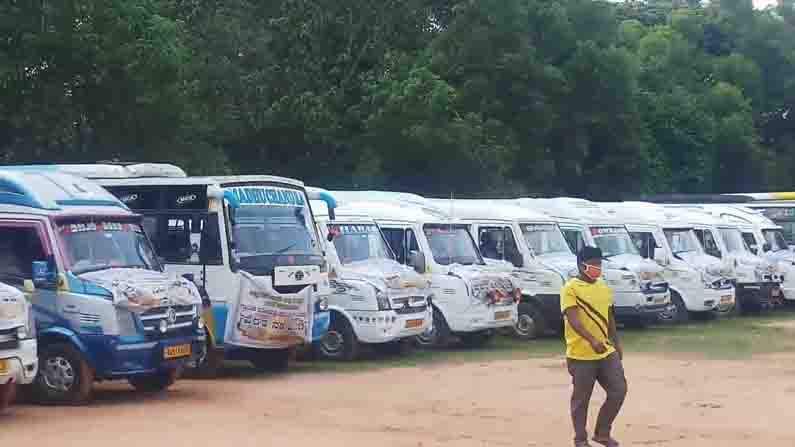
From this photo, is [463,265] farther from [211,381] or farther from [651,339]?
[211,381]

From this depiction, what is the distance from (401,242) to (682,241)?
8958 mm

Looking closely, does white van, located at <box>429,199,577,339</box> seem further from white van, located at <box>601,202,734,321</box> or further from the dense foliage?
the dense foliage

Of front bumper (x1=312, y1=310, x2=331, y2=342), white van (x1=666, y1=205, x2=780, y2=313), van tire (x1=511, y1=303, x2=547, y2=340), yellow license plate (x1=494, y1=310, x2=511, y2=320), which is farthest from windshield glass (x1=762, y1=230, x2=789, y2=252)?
front bumper (x1=312, y1=310, x2=331, y2=342)

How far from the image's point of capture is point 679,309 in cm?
2508

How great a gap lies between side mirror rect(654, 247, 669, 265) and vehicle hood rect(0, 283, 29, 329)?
1544 centimetres

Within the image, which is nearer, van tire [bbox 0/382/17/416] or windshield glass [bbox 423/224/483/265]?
van tire [bbox 0/382/17/416]

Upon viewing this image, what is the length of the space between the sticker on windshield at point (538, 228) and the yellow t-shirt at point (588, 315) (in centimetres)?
1195

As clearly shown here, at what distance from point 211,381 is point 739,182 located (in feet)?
107

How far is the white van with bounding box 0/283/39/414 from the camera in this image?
11.7 m

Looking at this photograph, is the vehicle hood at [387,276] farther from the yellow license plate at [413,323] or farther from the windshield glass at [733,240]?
the windshield glass at [733,240]

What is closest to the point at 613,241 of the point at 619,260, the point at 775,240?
the point at 619,260

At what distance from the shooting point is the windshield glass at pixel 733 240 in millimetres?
28016

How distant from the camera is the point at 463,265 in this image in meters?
20.2

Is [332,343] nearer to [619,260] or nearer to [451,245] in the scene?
[451,245]
